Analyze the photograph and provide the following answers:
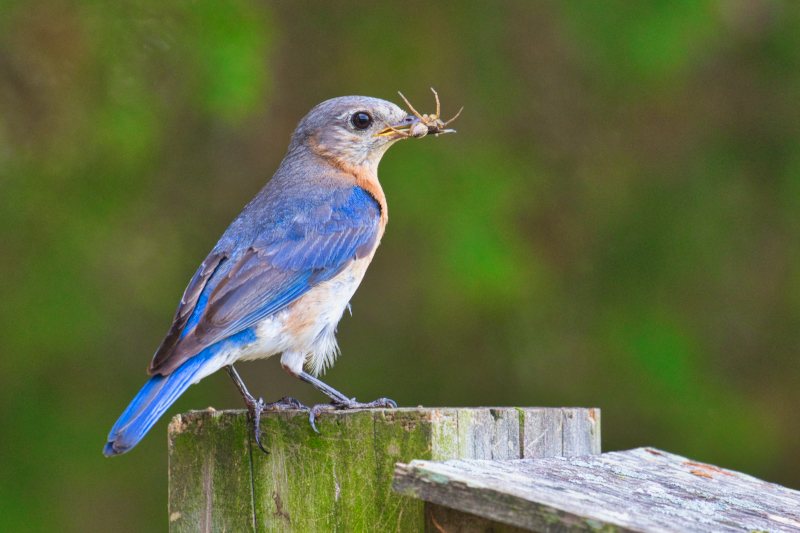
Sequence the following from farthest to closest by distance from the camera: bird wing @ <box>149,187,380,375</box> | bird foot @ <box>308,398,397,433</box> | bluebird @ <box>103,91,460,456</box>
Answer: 1. bird wing @ <box>149,187,380,375</box>
2. bluebird @ <box>103,91,460,456</box>
3. bird foot @ <box>308,398,397,433</box>

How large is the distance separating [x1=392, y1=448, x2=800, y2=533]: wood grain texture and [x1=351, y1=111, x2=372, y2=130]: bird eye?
6.83ft

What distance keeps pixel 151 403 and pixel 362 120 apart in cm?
199

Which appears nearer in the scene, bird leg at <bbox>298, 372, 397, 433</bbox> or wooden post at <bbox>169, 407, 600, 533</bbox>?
wooden post at <bbox>169, 407, 600, 533</bbox>

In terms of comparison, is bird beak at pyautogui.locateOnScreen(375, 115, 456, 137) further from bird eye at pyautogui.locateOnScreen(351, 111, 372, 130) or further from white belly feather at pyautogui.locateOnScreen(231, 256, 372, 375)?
white belly feather at pyautogui.locateOnScreen(231, 256, 372, 375)

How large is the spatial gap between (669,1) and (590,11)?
473 mm

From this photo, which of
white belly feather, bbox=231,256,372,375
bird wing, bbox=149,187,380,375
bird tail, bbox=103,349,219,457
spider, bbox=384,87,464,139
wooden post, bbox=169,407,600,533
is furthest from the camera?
spider, bbox=384,87,464,139

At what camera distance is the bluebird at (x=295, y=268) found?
10.4 feet

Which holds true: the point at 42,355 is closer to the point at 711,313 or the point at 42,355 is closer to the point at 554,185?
the point at 554,185

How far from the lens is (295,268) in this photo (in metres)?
3.72

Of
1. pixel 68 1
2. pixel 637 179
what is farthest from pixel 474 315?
pixel 68 1

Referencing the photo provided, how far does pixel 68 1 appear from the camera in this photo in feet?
16.9

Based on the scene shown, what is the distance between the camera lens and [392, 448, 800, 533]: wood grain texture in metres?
1.98

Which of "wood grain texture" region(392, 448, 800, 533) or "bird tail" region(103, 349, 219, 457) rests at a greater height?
"bird tail" region(103, 349, 219, 457)

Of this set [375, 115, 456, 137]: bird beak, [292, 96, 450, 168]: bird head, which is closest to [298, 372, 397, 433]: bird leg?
[292, 96, 450, 168]: bird head
